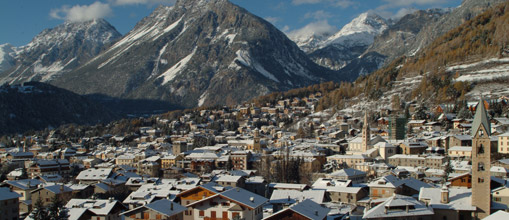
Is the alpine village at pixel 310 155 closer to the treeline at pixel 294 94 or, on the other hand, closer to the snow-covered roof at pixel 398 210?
the snow-covered roof at pixel 398 210

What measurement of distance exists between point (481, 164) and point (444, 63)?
10027cm

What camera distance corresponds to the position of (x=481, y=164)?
34.4m

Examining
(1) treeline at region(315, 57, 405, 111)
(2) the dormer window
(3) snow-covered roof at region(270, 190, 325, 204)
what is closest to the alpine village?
(2) the dormer window

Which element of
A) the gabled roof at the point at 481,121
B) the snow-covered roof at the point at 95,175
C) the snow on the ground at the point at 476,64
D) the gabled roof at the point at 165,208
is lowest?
the snow-covered roof at the point at 95,175

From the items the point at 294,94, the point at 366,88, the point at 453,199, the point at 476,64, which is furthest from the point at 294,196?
the point at 294,94

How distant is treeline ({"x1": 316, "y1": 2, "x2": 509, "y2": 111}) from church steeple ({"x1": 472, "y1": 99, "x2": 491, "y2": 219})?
7650cm

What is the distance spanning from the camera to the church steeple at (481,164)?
109ft

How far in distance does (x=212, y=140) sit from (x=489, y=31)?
74128 millimetres

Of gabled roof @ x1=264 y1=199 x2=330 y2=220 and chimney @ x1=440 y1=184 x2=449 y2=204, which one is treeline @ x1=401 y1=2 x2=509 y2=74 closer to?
chimney @ x1=440 y1=184 x2=449 y2=204

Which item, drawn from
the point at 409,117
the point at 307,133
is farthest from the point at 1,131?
the point at 409,117

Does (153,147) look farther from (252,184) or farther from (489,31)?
(489,31)

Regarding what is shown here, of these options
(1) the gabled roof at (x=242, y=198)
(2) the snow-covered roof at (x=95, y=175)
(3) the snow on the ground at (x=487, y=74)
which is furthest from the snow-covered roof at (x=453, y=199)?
(3) the snow on the ground at (x=487, y=74)

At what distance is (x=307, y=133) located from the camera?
114375 millimetres

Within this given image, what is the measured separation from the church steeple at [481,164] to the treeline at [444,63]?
76.5 m
